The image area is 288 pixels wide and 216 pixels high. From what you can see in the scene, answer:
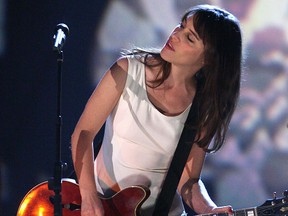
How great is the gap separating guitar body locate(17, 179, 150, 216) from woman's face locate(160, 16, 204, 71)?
1.74 ft

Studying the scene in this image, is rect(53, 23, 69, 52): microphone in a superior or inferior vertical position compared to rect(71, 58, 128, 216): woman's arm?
superior

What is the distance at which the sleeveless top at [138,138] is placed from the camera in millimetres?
2523

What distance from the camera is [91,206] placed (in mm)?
2301

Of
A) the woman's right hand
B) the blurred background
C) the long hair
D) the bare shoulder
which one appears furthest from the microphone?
the blurred background

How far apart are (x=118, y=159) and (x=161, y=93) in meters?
0.33

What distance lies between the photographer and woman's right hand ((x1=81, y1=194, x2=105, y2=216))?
90.2 inches

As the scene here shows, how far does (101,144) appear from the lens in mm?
2686

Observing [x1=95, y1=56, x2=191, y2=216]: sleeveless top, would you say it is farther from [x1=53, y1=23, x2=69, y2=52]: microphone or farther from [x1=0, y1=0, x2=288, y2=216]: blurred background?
[x1=0, y1=0, x2=288, y2=216]: blurred background

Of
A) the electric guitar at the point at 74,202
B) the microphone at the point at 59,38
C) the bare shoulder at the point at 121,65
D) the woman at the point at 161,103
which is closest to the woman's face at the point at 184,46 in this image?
the woman at the point at 161,103

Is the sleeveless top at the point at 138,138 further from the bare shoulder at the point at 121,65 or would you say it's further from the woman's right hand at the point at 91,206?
the woman's right hand at the point at 91,206

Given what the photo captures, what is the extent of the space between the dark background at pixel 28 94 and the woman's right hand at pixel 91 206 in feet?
4.23

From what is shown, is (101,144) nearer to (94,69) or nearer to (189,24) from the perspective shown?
(189,24)

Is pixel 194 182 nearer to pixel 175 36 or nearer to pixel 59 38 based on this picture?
pixel 175 36

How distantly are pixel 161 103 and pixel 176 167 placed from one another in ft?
0.91
